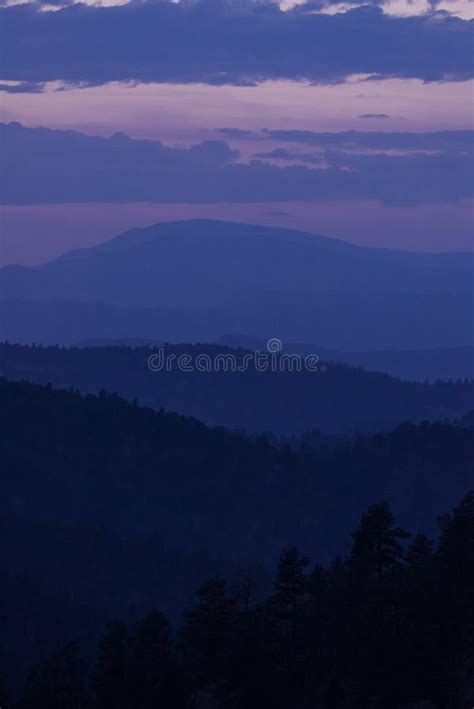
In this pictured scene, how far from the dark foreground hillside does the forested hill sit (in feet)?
202

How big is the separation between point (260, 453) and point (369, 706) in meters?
92.1

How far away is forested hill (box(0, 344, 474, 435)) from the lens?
184000 mm

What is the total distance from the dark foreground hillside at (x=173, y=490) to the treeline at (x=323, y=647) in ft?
177

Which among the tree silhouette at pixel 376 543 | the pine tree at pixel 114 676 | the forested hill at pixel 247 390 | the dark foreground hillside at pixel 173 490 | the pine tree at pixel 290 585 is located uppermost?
the forested hill at pixel 247 390

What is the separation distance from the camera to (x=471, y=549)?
27641 millimetres

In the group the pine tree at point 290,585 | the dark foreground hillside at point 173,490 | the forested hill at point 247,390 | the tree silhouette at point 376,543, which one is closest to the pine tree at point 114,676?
the pine tree at point 290,585

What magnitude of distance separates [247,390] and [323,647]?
Result: 16697cm

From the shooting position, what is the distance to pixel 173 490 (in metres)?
111

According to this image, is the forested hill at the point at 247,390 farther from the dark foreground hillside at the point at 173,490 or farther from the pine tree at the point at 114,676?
the pine tree at the point at 114,676

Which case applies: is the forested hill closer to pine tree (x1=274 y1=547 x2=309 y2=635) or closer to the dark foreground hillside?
the dark foreground hillside

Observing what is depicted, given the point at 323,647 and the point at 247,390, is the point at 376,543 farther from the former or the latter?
the point at 247,390

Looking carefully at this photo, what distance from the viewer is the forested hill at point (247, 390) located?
184000 millimetres

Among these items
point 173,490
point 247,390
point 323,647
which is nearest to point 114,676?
point 323,647

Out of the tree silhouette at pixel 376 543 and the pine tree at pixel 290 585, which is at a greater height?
the tree silhouette at pixel 376 543
